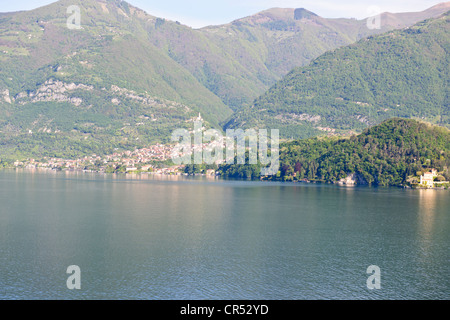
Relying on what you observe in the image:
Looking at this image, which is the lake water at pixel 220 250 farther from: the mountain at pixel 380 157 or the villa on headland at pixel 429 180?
the mountain at pixel 380 157

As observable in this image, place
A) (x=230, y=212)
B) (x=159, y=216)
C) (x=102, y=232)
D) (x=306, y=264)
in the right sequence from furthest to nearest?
(x=230, y=212), (x=159, y=216), (x=102, y=232), (x=306, y=264)

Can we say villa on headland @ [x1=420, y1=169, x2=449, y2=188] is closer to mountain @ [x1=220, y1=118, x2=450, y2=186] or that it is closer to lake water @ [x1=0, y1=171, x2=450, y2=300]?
mountain @ [x1=220, y1=118, x2=450, y2=186]

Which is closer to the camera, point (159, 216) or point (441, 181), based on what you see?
point (159, 216)

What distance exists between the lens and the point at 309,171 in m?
152

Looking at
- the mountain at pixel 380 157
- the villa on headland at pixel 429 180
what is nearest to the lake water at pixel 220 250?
the villa on headland at pixel 429 180

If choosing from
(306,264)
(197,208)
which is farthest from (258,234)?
(197,208)

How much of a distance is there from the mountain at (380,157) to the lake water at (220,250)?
5940 centimetres

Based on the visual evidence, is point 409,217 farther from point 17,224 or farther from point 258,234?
point 17,224

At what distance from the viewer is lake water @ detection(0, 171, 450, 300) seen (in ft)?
107

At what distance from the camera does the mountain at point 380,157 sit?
130500 millimetres

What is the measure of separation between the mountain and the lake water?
59404 millimetres

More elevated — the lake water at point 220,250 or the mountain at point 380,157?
the mountain at point 380,157
